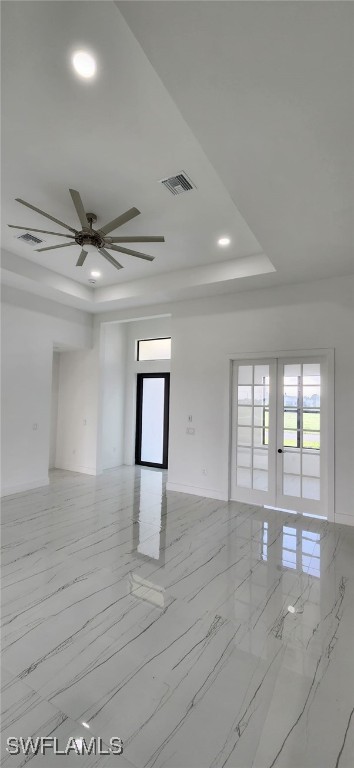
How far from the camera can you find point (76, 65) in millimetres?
2006

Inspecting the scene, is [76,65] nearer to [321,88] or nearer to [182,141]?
[182,141]

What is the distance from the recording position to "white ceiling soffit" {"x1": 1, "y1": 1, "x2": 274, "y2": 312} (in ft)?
6.13

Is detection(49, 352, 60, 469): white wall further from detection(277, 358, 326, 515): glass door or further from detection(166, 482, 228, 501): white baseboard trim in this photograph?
detection(277, 358, 326, 515): glass door

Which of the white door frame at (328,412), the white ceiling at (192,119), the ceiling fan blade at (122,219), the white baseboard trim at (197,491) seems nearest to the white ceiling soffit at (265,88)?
the white ceiling at (192,119)

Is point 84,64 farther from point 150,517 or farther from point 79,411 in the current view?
point 79,411

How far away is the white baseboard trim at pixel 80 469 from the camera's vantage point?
6.76 m

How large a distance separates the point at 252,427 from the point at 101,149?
154 inches

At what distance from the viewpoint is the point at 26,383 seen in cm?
555

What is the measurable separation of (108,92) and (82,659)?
3.51 meters

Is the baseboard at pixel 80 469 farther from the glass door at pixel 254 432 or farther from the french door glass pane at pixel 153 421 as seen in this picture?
the glass door at pixel 254 432

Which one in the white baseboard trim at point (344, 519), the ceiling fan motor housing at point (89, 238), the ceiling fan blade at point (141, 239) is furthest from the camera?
the white baseboard trim at point (344, 519)

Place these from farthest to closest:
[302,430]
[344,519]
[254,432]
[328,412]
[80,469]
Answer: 1. [80,469]
2. [254,432]
3. [302,430]
4. [328,412]
5. [344,519]

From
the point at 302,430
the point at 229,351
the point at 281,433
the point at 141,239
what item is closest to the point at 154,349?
the point at 229,351

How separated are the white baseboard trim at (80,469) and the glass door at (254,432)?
9.60ft
